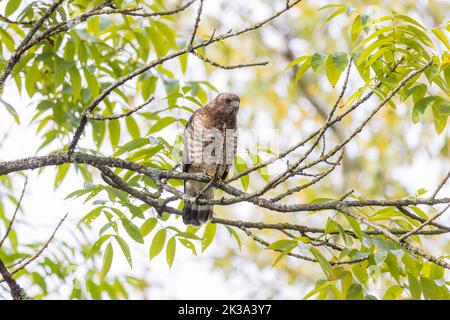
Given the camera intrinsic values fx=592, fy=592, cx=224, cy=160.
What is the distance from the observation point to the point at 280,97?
11.7 metres

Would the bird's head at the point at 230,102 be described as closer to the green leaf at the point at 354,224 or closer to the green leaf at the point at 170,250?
the green leaf at the point at 170,250

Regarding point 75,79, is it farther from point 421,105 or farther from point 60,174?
point 421,105

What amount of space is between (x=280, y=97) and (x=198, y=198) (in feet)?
29.5

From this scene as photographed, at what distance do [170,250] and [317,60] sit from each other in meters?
1.26

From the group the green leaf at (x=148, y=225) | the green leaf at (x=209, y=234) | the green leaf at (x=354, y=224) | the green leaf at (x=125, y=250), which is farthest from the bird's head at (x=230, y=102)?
the green leaf at (x=354, y=224)

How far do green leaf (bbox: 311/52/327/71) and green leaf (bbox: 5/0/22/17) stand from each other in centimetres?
170

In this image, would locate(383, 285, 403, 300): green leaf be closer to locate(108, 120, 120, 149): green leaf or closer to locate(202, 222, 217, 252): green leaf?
locate(202, 222, 217, 252): green leaf

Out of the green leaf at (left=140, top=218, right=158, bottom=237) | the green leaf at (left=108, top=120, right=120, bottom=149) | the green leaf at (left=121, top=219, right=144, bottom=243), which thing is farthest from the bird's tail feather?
the green leaf at (left=121, top=219, right=144, bottom=243)

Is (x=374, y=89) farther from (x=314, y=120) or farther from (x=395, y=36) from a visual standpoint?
(x=314, y=120)

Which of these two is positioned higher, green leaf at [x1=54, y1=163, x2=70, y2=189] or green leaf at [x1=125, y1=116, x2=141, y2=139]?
green leaf at [x1=125, y1=116, x2=141, y2=139]

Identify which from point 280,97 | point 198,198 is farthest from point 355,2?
point 198,198

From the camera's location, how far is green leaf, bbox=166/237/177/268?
3143 mm

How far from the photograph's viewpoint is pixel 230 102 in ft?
15.1
